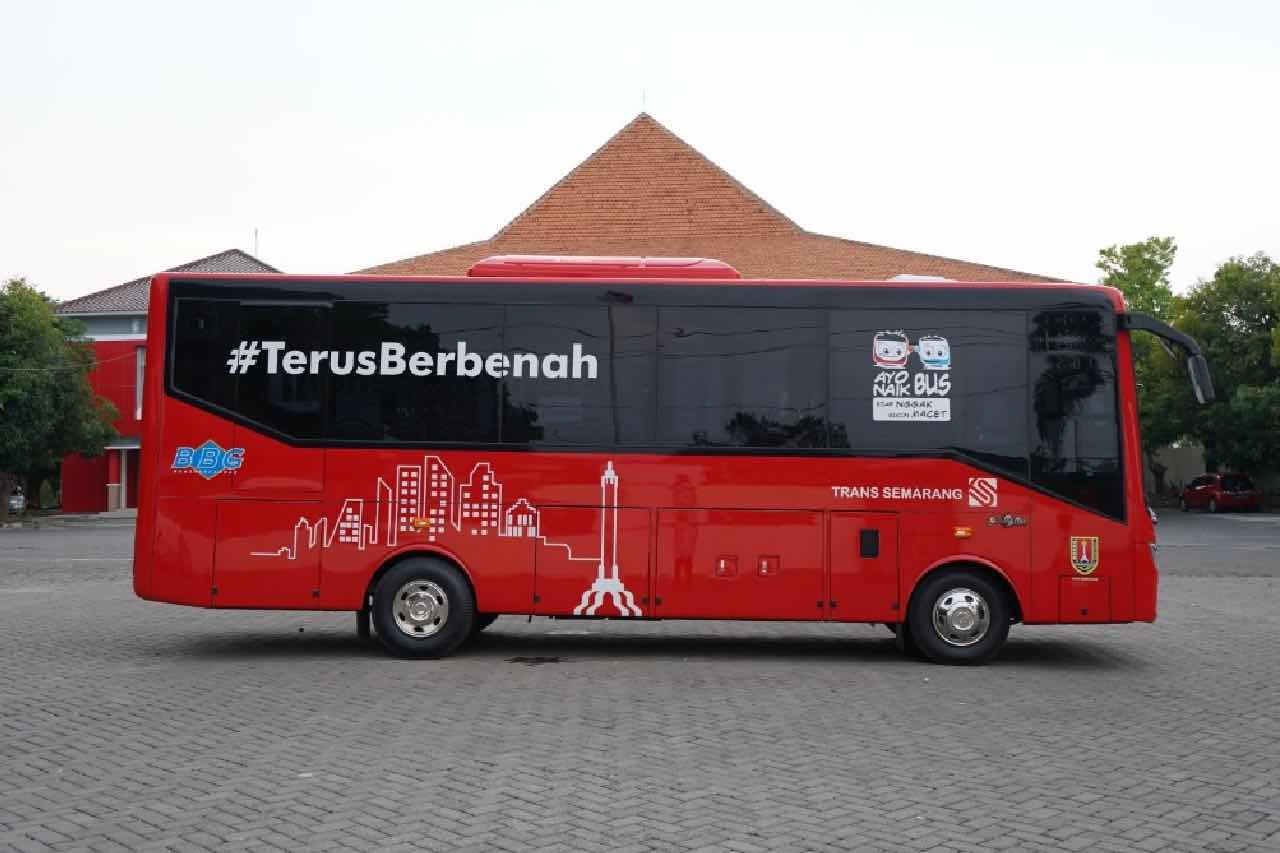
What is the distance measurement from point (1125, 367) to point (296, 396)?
24.1 ft

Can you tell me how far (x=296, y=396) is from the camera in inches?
464

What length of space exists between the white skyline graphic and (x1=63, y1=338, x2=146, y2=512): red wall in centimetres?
4760

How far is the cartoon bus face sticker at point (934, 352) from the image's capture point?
1165cm

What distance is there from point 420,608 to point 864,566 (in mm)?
3884

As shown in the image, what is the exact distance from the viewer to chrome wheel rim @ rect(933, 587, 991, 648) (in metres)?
11.4

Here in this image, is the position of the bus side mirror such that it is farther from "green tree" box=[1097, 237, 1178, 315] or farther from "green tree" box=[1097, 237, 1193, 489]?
"green tree" box=[1097, 237, 1178, 315]

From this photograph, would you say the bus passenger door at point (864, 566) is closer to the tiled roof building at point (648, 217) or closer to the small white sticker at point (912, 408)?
the small white sticker at point (912, 408)

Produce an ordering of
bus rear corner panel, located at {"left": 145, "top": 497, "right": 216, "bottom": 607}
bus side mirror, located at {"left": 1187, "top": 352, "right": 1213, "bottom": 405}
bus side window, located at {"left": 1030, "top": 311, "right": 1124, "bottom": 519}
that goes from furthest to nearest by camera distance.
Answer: bus rear corner panel, located at {"left": 145, "top": 497, "right": 216, "bottom": 607} < bus side window, located at {"left": 1030, "top": 311, "right": 1124, "bottom": 519} < bus side mirror, located at {"left": 1187, "top": 352, "right": 1213, "bottom": 405}

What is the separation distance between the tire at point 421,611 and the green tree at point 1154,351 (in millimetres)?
42891

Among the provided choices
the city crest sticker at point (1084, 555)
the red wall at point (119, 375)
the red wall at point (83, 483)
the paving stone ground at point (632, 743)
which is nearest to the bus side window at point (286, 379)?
the paving stone ground at point (632, 743)

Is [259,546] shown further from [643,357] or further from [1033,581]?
[1033,581]

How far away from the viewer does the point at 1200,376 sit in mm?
11133

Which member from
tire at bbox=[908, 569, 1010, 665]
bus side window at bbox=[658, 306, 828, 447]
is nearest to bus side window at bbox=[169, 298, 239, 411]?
bus side window at bbox=[658, 306, 828, 447]

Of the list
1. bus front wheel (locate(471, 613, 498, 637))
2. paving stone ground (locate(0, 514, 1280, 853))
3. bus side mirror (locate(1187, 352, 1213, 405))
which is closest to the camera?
paving stone ground (locate(0, 514, 1280, 853))
